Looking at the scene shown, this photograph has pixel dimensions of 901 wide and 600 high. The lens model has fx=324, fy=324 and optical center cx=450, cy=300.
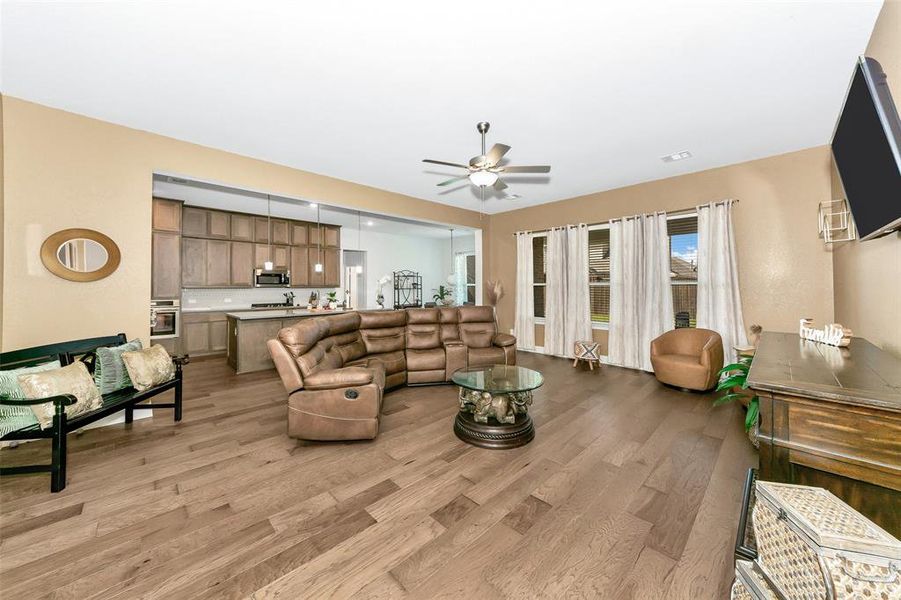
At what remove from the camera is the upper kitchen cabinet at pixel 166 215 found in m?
5.42

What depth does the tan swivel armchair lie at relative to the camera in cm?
393

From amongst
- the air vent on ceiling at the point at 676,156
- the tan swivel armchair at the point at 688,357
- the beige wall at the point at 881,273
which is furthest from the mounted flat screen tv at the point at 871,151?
the tan swivel armchair at the point at 688,357

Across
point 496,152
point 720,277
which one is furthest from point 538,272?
point 496,152

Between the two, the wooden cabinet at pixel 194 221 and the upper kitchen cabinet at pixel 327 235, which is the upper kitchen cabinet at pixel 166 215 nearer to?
the wooden cabinet at pixel 194 221

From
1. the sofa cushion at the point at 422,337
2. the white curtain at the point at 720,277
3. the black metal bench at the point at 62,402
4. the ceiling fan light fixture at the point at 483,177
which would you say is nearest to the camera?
the black metal bench at the point at 62,402

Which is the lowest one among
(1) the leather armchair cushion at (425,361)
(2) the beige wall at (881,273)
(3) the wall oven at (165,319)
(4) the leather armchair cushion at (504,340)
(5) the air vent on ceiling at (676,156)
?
(1) the leather armchair cushion at (425,361)

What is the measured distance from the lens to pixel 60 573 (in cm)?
153

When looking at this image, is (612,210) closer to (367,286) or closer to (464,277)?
(464,277)

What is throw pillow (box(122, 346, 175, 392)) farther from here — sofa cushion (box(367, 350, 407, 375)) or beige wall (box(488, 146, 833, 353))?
beige wall (box(488, 146, 833, 353))

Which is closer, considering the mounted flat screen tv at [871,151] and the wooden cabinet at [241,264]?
the mounted flat screen tv at [871,151]

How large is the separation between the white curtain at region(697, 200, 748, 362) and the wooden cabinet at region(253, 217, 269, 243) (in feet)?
25.6

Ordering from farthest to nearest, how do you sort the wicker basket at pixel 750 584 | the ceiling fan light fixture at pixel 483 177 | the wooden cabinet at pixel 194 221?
the wooden cabinet at pixel 194 221 < the ceiling fan light fixture at pixel 483 177 < the wicker basket at pixel 750 584

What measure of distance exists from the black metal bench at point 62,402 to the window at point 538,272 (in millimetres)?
5631

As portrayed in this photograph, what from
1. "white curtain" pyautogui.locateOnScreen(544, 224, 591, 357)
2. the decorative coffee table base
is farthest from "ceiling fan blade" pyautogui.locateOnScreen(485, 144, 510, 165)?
"white curtain" pyautogui.locateOnScreen(544, 224, 591, 357)
